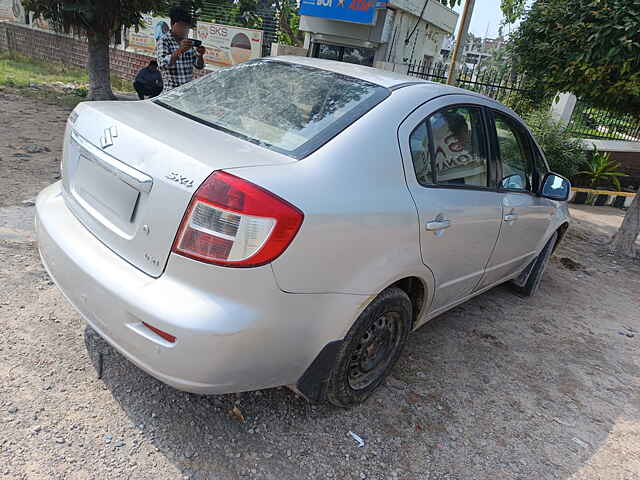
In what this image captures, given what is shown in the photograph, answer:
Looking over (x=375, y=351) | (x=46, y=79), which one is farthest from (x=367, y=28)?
(x=375, y=351)

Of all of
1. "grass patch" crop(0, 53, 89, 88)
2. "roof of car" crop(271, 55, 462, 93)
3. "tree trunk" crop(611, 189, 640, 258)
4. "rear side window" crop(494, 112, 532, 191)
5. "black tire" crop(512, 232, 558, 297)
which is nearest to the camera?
"roof of car" crop(271, 55, 462, 93)

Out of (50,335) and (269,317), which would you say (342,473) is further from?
(50,335)

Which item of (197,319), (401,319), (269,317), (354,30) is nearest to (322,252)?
(269,317)

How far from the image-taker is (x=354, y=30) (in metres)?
12.3

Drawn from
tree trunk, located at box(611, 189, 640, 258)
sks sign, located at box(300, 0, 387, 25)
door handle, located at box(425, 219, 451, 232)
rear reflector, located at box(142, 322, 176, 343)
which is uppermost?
sks sign, located at box(300, 0, 387, 25)

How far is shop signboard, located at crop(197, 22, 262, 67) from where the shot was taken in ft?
40.2

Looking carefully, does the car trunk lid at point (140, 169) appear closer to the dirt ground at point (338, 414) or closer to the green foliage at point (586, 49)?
the dirt ground at point (338, 414)

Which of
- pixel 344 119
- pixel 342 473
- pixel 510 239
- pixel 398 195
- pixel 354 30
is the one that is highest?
pixel 354 30

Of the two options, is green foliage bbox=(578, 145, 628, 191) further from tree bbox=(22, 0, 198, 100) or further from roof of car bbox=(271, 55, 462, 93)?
tree bbox=(22, 0, 198, 100)

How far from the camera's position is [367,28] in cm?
1220

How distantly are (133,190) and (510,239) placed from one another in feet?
8.16

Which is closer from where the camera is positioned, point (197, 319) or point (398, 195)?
point (197, 319)

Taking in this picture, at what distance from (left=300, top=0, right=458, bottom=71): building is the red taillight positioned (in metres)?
9.91

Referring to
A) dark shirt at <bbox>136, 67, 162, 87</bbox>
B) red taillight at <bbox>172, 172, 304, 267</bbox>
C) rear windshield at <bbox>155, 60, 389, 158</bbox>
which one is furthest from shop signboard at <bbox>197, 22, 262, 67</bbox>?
red taillight at <bbox>172, 172, 304, 267</bbox>
